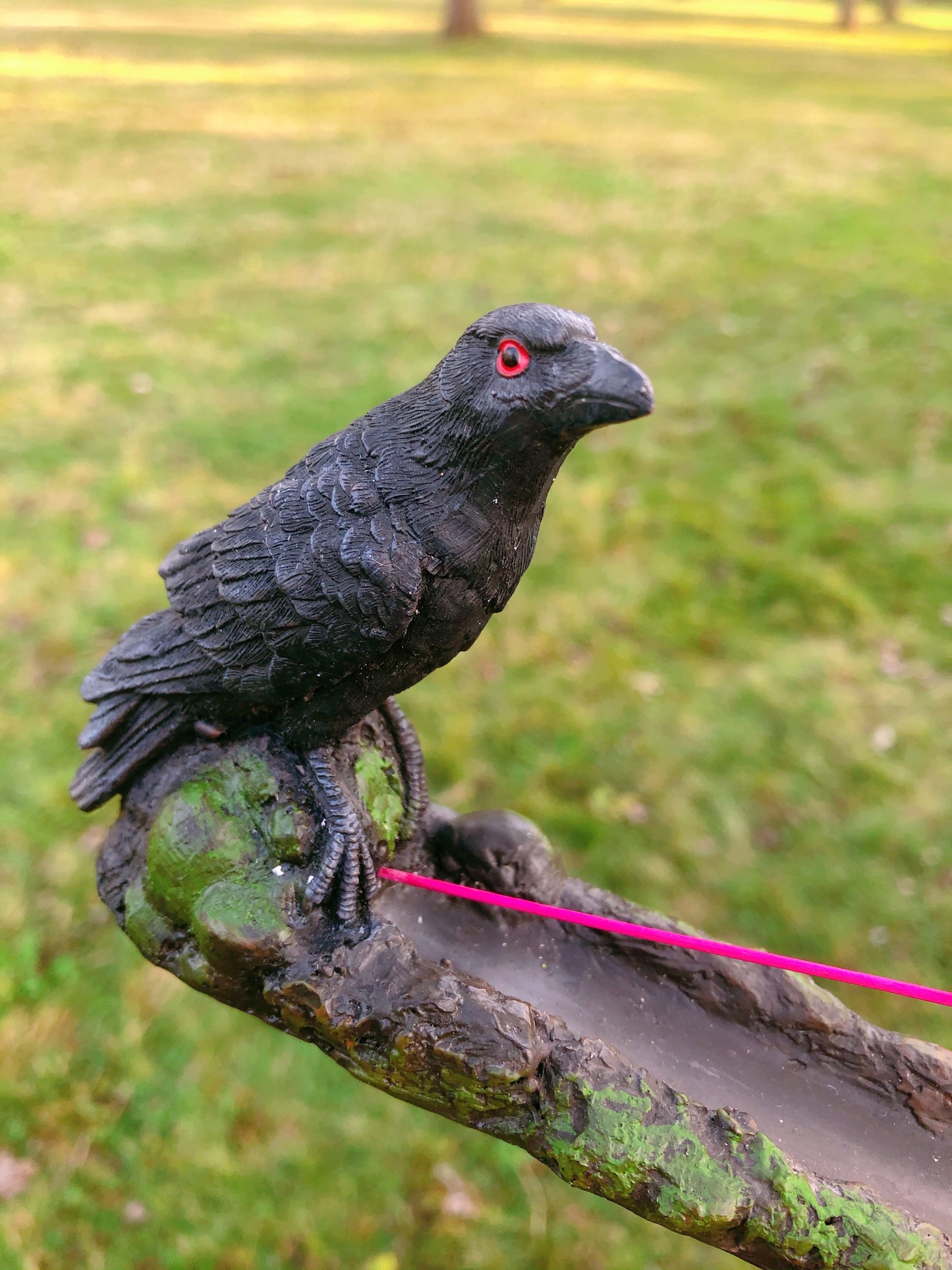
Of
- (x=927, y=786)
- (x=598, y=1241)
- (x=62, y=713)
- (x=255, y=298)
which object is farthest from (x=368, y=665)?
(x=255, y=298)

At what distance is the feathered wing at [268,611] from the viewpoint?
1609 mm

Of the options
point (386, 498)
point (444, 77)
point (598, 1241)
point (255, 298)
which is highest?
point (444, 77)

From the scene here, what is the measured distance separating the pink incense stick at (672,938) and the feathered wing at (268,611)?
577 millimetres

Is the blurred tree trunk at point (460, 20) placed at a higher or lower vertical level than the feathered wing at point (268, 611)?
higher

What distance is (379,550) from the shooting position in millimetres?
1590

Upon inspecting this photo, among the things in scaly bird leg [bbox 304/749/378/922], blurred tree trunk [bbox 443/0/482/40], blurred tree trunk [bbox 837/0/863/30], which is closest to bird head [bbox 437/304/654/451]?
scaly bird leg [bbox 304/749/378/922]

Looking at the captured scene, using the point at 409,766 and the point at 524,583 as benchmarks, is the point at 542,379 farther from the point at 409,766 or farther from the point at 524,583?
the point at 524,583

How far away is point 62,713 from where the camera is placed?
12.9ft

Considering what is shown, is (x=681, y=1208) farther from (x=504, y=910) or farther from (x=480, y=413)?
(x=480, y=413)

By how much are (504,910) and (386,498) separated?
44.4 inches

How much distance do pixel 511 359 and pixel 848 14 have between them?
2960 cm

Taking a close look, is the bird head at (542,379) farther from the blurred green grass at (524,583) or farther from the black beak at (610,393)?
the blurred green grass at (524,583)

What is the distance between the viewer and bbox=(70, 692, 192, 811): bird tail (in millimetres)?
2064

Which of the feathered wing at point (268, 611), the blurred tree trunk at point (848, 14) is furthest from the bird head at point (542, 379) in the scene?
the blurred tree trunk at point (848, 14)
